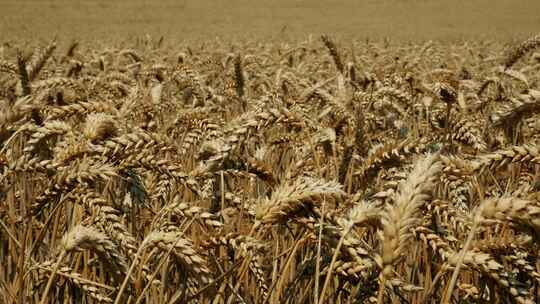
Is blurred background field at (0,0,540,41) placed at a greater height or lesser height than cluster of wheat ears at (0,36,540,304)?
lesser

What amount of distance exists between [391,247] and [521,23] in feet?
125

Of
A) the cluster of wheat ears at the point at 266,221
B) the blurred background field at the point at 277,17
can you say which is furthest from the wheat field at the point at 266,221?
the blurred background field at the point at 277,17

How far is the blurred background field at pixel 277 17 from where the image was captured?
3073 centimetres

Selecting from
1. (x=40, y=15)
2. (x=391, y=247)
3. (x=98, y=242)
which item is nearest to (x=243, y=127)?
(x=98, y=242)

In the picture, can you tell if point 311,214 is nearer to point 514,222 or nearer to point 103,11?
point 514,222

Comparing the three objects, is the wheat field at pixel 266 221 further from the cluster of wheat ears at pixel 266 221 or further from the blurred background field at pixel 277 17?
the blurred background field at pixel 277 17

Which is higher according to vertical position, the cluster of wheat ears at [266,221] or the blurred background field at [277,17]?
the cluster of wheat ears at [266,221]

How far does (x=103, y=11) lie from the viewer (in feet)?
120

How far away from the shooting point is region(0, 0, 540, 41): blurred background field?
30.7m

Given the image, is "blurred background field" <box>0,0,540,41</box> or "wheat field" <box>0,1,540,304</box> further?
"blurred background field" <box>0,0,540,41</box>

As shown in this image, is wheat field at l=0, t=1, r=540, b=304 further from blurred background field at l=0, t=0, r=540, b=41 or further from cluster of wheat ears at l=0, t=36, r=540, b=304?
blurred background field at l=0, t=0, r=540, b=41

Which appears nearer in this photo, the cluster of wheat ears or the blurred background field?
the cluster of wheat ears

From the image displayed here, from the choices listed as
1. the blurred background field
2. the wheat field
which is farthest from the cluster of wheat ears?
the blurred background field

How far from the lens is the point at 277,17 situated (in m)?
38.2
